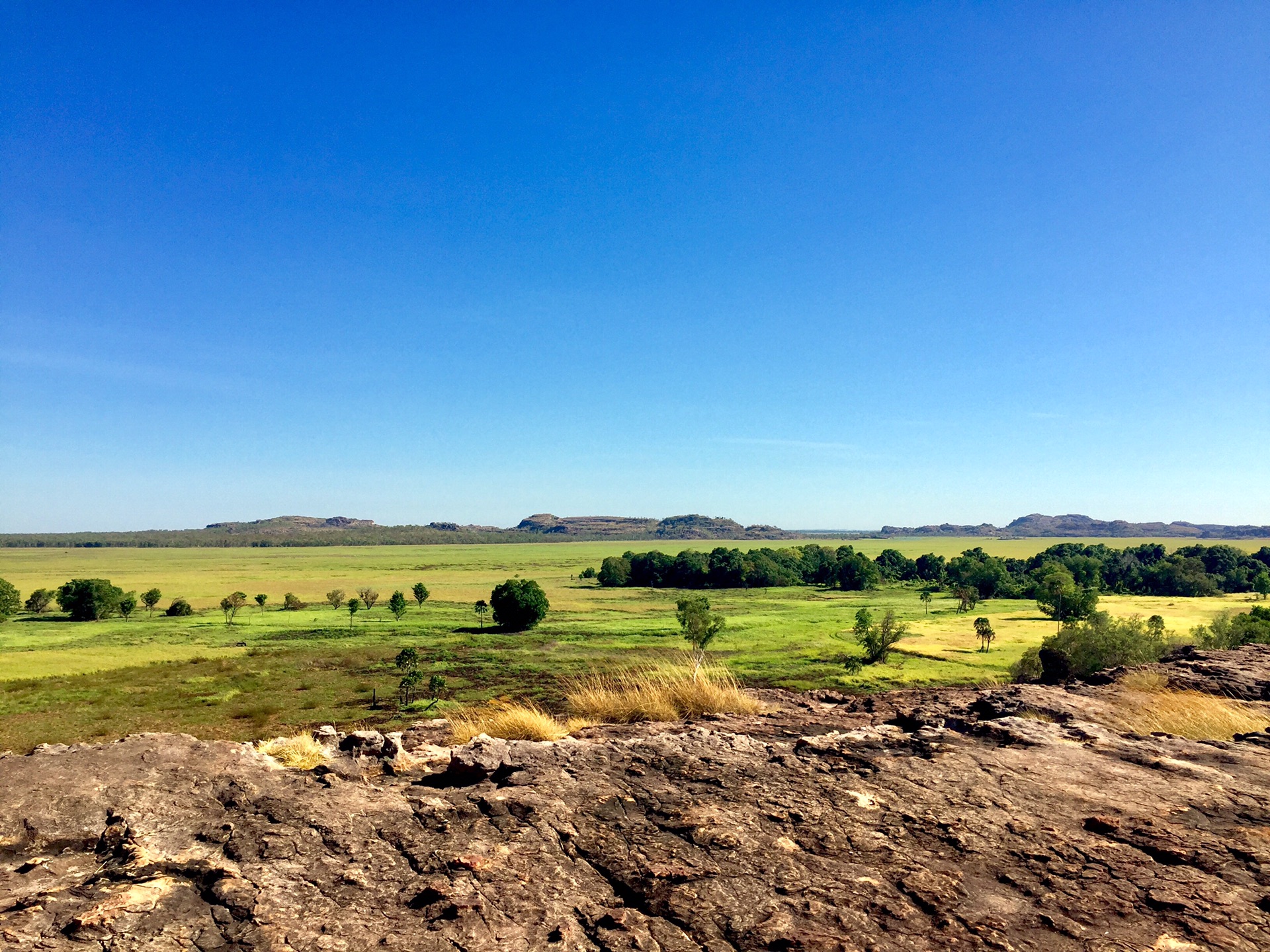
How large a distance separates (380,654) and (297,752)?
5105 centimetres

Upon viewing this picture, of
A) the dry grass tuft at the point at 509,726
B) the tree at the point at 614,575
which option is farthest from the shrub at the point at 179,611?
the dry grass tuft at the point at 509,726

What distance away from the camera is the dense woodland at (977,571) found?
348ft

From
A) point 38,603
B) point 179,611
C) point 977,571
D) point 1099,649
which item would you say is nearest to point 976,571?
point 977,571

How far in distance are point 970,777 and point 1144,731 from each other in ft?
14.2

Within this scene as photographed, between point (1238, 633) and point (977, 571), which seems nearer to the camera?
point (1238, 633)

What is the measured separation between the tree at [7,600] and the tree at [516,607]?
5317cm

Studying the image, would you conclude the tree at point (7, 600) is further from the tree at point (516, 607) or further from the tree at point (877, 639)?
the tree at point (877, 639)

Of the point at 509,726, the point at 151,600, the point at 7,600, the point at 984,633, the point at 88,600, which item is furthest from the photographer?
the point at 151,600

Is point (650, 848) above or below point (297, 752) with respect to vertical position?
above

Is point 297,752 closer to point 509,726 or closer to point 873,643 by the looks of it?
point 509,726

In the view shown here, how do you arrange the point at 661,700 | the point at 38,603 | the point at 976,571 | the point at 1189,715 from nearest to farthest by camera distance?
the point at 1189,715, the point at 661,700, the point at 38,603, the point at 976,571

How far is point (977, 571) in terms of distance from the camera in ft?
376

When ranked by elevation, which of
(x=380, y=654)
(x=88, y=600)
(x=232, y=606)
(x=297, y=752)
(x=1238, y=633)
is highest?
(x=297, y=752)

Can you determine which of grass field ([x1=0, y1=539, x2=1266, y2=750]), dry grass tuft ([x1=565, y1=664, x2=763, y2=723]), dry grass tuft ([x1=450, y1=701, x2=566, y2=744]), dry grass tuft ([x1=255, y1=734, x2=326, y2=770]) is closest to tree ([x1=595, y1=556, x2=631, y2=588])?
grass field ([x1=0, y1=539, x2=1266, y2=750])
